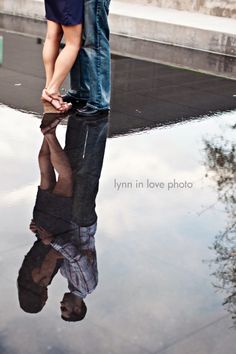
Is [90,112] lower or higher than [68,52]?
lower

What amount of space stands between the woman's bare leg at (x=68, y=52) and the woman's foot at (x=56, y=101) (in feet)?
0.53

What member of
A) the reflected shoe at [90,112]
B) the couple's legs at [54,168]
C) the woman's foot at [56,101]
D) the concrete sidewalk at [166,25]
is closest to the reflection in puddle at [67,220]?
the couple's legs at [54,168]

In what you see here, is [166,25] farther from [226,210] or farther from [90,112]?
[226,210]

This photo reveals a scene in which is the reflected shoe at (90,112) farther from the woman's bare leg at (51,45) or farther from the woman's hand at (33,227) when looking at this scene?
the woman's hand at (33,227)

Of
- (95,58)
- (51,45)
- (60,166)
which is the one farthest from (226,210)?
(51,45)

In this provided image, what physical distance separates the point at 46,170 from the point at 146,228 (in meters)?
1.05

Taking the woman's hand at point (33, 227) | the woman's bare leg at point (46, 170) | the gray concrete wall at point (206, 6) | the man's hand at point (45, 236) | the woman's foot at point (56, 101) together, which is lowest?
the gray concrete wall at point (206, 6)

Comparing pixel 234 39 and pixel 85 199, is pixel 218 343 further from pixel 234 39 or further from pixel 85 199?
pixel 234 39

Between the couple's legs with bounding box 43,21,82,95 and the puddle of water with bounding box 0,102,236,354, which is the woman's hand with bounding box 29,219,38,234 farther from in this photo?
the couple's legs with bounding box 43,21,82,95

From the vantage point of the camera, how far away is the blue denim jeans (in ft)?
20.2

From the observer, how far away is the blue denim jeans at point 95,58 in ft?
20.2

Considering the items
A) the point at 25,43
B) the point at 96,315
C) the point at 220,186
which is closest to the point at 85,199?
the point at 220,186

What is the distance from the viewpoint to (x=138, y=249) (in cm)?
398

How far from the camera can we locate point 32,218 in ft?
14.0
